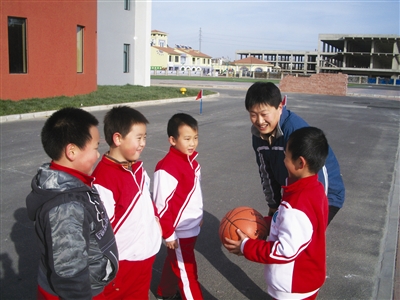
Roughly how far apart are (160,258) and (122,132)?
7.02 feet

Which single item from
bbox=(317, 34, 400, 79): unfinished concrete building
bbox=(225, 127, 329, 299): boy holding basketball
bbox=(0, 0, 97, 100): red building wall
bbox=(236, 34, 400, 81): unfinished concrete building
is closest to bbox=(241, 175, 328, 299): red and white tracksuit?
bbox=(225, 127, 329, 299): boy holding basketball

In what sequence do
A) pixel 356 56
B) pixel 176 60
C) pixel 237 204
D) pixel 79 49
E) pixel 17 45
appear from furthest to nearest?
pixel 176 60 → pixel 356 56 → pixel 79 49 → pixel 17 45 → pixel 237 204

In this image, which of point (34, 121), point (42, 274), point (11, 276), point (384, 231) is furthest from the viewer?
point (34, 121)

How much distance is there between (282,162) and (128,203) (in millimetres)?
1272

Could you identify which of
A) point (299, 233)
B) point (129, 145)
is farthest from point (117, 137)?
point (299, 233)

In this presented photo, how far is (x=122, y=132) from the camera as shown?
2859 millimetres

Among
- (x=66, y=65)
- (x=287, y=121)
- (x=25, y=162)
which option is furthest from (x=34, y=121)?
(x=287, y=121)

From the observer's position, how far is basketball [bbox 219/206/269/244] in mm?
2867

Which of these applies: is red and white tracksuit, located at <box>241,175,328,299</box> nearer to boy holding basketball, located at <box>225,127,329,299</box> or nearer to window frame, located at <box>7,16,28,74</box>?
boy holding basketball, located at <box>225,127,329,299</box>

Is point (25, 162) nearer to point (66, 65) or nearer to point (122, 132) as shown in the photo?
point (122, 132)

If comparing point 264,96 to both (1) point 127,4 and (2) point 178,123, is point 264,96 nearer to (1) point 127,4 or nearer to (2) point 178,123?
(2) point 178,123

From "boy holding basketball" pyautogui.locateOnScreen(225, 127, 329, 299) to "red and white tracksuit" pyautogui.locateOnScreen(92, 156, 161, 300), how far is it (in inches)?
27.5

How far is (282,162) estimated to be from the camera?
128 inches

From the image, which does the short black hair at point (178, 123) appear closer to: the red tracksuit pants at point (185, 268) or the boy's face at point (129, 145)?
the boy's face at point (129, 145)
